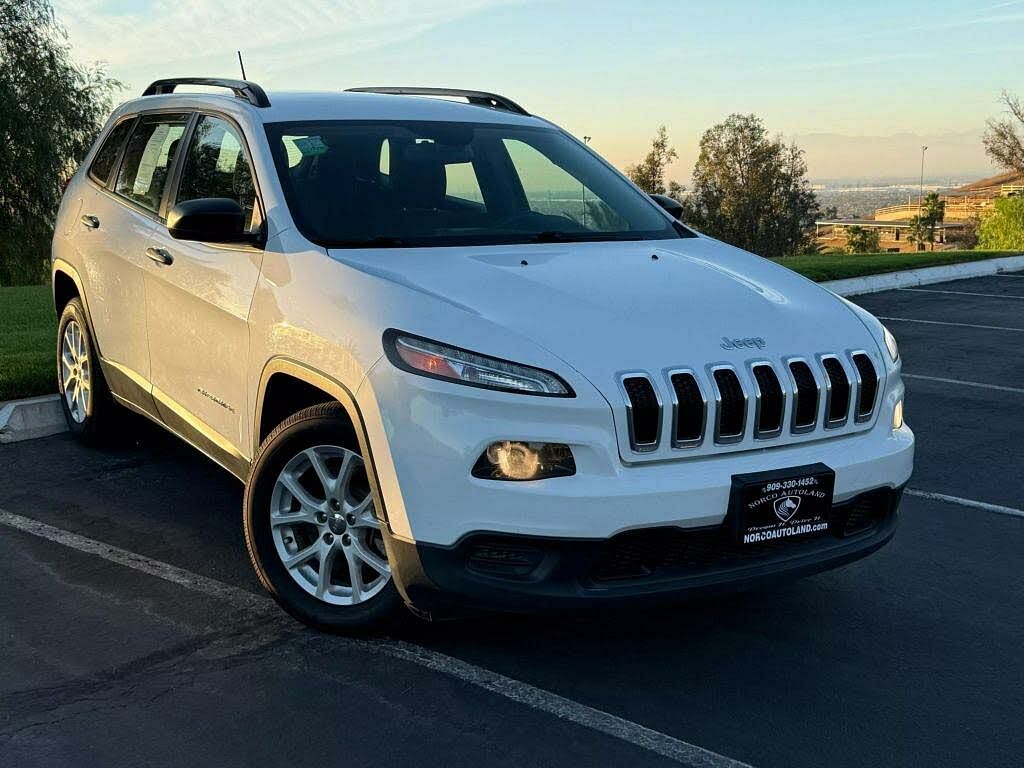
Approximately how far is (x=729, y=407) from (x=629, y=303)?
519 millimetres

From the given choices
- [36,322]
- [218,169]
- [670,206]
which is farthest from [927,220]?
[218,169]

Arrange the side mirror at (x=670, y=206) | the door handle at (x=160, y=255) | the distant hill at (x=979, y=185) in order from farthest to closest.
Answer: the distant hill at (x=979, y=185) → the side mirror at (x=670, y=206) → the door handle at (x=160, y=255)

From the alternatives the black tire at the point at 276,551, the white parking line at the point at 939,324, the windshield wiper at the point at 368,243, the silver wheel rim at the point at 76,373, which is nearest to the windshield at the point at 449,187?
the windshield wiper at the point at 368,243

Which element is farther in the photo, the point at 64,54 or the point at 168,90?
the point at 64,54

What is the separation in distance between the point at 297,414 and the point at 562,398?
3.47 feet

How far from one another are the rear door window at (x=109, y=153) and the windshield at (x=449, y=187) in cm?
180

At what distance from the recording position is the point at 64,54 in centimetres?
3247

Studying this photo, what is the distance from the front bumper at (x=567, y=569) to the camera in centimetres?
339

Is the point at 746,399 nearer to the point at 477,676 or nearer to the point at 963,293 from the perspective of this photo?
the point at 477,676

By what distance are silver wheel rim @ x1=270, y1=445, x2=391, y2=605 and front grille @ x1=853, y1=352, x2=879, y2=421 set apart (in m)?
1.65

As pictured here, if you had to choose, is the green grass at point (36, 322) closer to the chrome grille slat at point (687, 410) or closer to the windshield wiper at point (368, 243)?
the windshield wiper at point (368, 243)

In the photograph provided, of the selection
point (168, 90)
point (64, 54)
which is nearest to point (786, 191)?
point (64, 54)

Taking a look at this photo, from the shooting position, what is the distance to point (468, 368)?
340 cm

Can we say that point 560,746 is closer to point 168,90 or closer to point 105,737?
point 105,737
